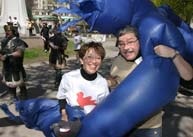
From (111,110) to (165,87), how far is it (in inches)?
Result: 17.7

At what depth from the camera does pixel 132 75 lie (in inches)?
137

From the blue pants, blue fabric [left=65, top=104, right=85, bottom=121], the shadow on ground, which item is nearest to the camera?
blue fabric [left=65, top=104, right=85, bottom=121]

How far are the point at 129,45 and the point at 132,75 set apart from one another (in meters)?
0.25

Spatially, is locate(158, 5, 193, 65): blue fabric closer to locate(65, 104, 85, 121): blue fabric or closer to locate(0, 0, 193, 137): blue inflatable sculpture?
locate(0, 0, 193, 137): blue inflatable sculpture

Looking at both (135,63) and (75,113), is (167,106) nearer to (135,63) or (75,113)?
(135,63)

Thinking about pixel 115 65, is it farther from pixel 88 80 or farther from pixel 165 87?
pixel 165 87

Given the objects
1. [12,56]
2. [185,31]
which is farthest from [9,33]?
[185,31]

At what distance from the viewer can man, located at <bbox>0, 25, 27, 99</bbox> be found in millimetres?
8133

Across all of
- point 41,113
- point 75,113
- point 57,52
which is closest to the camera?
point 75,113

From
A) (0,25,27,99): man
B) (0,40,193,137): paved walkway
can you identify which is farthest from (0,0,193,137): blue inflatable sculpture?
(0,25,27,99): man

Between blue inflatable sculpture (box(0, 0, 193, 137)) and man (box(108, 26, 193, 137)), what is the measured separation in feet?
0.17

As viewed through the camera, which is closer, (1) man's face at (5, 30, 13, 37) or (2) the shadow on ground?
(2) the shadow on ground

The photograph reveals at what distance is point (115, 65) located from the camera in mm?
3893

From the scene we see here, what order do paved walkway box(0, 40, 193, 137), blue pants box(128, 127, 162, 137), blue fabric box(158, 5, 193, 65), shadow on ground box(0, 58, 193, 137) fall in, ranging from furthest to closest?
shadow on ground box(0, 58, 193, 137)
paved walkway box(0, 40, 193, 137)
blue fabric box(158, 5, 193, 65)
blue pants box(128, 127, 162, 137)
